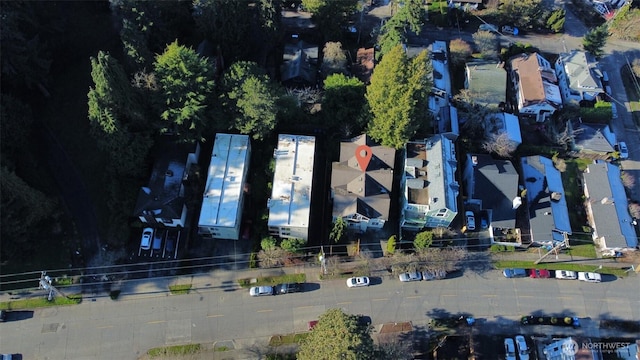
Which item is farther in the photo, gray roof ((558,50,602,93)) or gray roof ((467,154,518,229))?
gray roof ((558,50,602,93))

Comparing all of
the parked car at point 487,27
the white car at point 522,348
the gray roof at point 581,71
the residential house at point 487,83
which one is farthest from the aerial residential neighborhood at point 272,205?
the parked car at point 487,27

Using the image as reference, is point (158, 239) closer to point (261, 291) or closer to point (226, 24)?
point (261, 291)

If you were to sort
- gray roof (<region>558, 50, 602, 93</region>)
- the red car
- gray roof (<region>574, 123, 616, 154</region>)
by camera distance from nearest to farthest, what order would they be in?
1. the red car
2. gray roof (<region>574, 123, 616, 154</region>)
3. gray roof (<region>558, 50, 602, 93</region>)

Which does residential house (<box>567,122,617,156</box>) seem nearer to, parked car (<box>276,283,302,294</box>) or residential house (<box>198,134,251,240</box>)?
parked car (<box>276,283,302,294</box>)

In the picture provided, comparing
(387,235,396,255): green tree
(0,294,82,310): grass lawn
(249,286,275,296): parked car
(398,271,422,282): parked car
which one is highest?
(387,235,396,255): green tree

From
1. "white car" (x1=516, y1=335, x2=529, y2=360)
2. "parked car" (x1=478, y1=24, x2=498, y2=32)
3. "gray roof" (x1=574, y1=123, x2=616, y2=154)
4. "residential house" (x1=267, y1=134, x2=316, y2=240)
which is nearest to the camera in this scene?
"white car" (x1=516, y1=335, x2=529, y2=360)

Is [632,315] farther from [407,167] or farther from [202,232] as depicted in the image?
[202,232]

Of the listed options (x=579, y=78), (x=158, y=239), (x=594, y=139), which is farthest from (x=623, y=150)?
(x=158, y=239)

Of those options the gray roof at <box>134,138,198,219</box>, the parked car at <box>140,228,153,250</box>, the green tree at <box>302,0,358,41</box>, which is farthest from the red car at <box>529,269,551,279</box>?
the parked car at <box>140,228,153,250</box>
